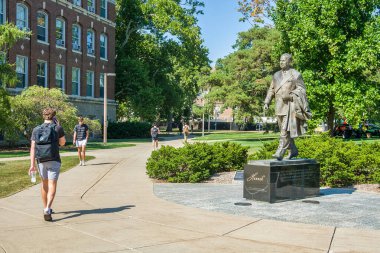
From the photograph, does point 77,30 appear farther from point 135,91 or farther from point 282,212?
point 282,212

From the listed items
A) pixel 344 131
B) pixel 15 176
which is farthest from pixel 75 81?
pixel 15 176

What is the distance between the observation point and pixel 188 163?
13.5 meters

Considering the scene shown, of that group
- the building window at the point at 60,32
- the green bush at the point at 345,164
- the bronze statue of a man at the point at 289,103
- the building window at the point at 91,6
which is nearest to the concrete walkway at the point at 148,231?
the bronze statue of a man at the point at 289,103

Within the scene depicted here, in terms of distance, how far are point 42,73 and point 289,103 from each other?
1071 inches

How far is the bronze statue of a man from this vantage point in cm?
1061

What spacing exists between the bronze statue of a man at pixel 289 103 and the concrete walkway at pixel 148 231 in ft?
10.5

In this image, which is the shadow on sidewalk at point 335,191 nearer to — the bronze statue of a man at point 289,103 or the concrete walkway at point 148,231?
the bronze statue of a man at point 289,103

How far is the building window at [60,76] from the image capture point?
36000mm

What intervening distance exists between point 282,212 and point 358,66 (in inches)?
746

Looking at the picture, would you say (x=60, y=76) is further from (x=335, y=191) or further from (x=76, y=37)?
(x=335, y=191)

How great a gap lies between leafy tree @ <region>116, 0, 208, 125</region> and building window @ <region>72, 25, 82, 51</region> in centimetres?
711

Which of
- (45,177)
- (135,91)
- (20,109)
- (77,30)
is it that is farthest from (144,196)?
(135,91)

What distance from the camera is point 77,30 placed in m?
38.8

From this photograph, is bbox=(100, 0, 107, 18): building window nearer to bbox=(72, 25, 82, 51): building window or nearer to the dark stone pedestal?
bbox=(72, 25, 82, 51): building window
